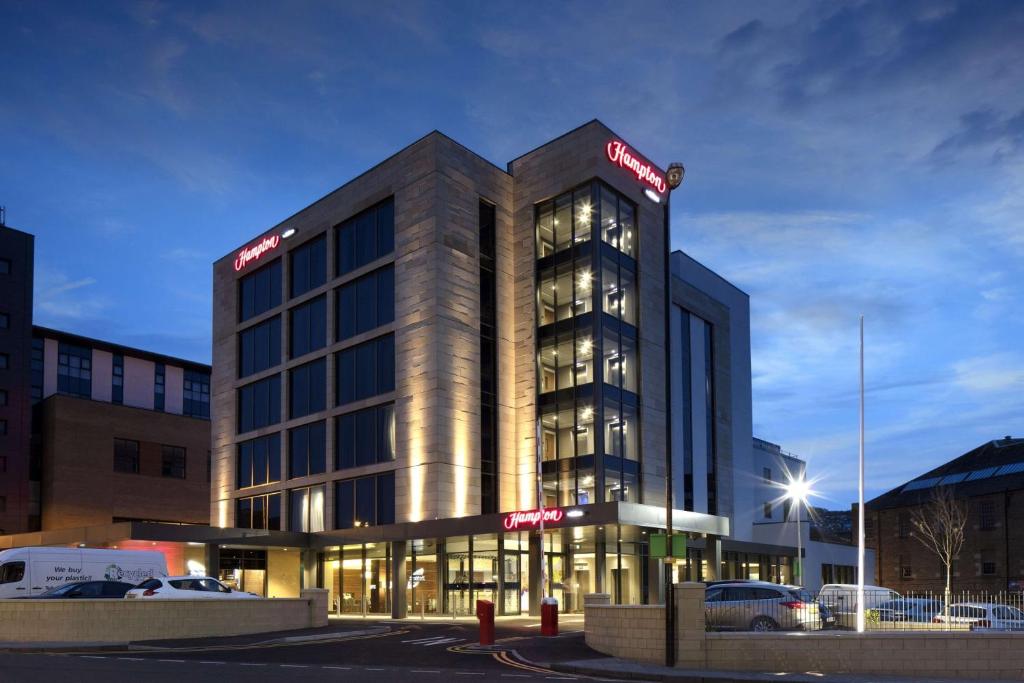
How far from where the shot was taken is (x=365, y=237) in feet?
183

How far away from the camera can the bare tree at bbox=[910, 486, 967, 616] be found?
74375mm

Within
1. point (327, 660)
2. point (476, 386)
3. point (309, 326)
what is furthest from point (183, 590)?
point (309, 326)

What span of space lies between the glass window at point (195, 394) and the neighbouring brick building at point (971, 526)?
64.4 metres

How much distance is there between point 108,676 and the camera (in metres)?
19.2

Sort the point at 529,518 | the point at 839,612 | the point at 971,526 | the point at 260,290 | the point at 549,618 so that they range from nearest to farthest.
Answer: the point at 839,612, the point at 549,618, the point at 529,518, the point at 260,290, the point at 971,526

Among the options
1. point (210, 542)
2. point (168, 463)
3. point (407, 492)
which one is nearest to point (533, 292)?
point (407, 492)

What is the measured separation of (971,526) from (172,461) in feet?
214

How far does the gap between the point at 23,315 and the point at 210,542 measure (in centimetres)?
4197

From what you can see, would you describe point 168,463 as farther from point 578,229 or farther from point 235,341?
point 578,229

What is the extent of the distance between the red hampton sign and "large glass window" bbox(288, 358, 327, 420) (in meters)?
17.8

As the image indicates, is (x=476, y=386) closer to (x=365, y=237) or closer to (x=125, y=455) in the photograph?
(x=365, y=237)

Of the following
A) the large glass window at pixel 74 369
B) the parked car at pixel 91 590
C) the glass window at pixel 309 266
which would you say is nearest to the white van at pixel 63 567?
the parked car at pixel 91 590

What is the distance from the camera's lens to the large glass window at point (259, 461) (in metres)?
59.8

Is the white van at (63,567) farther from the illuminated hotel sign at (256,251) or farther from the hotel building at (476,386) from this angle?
the illuminated hotel sign at (256,251)
